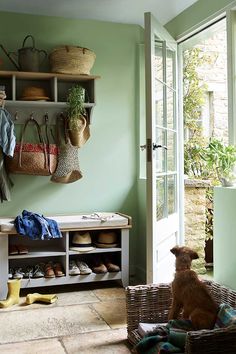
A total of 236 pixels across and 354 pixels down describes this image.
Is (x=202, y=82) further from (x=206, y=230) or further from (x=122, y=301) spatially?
(x=122, y=301)

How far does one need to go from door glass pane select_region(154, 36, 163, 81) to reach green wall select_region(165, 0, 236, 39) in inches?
16.3

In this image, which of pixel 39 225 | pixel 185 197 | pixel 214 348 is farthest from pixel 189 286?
pixel 185 197

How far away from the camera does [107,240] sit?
3.77m

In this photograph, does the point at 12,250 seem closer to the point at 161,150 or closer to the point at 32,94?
the point at 32,94

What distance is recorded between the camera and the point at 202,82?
4.81 meters


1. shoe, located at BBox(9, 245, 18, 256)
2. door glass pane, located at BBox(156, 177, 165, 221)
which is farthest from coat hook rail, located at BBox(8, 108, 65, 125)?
door glass pane, located at BBox(156, 177, 165, 221)

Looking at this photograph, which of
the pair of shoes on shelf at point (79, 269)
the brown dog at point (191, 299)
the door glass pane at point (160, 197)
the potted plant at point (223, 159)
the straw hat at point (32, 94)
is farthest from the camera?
the straw hat at point (32, 94)

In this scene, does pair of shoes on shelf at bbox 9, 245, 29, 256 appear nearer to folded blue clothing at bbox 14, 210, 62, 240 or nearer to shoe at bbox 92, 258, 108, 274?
folded blue clothing at bbox 14, 210, 62, 240

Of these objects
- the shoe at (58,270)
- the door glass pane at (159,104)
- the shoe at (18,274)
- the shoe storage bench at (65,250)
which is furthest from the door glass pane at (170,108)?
the shoe at (18,274)

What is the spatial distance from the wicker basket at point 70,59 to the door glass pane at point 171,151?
0.98 meters

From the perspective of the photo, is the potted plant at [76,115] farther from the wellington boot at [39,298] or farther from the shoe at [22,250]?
the wellington boot at [39,298]

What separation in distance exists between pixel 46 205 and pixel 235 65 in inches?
81.6

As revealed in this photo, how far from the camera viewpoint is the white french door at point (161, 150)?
294 cm

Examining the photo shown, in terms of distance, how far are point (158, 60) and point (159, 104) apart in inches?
13.0
